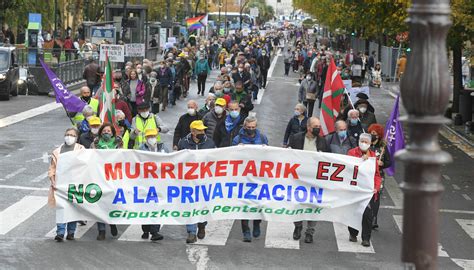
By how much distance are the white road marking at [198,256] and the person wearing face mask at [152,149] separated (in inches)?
22.0

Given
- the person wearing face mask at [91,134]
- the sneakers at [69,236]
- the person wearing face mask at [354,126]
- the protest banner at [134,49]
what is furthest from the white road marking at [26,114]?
the sneakers at [69,236]

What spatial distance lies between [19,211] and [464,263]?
6530 millimetres

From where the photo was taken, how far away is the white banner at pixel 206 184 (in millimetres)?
13609

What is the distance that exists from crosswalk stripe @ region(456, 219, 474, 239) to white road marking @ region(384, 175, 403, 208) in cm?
136

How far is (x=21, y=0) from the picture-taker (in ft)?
182

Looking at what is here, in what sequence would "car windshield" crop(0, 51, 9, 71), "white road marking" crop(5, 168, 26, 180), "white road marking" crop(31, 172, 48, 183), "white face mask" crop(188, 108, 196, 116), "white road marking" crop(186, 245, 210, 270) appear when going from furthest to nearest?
"car windshield" crop(0, 51, 9, 71), "white road marking" crop(5, 168, 26, 180), "white road marking" crop(31, 172, 48, 183), "white face mask" crop(188, 108, 196, 116), "white road marking" crop(186, 245, 210, 270)

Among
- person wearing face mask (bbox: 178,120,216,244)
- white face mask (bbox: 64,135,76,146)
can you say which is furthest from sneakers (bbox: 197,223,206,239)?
white face mask (bbox: 64,135,76,146)

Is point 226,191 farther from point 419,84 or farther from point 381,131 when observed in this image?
point 419,84

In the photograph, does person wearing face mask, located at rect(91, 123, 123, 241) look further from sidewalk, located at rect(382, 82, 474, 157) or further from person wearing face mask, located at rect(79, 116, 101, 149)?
sidewalk, located at rect(382, 82, 474, 157)

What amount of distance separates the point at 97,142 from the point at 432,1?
9.43 metres

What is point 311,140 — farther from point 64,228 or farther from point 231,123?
point 64,228

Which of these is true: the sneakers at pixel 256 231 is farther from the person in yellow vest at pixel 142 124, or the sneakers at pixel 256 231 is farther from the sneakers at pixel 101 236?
the person in yellow vest at pixel 142 124

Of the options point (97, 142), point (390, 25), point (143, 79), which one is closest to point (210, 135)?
point (97, 142)

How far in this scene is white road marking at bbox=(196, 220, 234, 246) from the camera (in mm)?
13953
